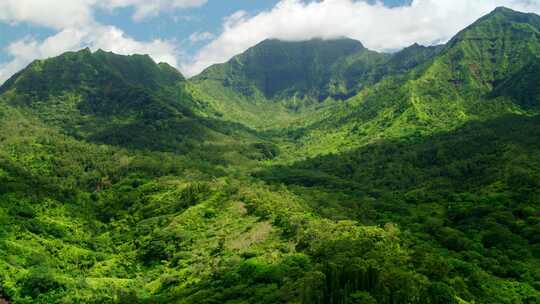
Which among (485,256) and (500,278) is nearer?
(500,278)

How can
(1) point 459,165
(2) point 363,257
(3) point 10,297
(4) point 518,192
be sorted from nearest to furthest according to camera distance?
(2) point 363,257 < (3) point 10,297 < (4) point 518,192 < (1) point 459,165

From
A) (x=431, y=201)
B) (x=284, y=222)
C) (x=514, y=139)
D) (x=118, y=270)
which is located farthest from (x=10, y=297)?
(x=514, y=139)

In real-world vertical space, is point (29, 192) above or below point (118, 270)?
above

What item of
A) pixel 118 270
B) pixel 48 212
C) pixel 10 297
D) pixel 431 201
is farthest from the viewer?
pixel 431 201

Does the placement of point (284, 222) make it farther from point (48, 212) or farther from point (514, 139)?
point (514, 139)

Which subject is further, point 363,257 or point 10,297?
point 10,297

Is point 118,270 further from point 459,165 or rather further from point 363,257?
point 459,165

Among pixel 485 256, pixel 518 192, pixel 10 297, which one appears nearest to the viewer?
pixel 10 297

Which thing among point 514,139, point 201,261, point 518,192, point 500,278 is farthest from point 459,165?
point 201,261

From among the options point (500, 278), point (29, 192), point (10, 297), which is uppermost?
point (29, 192)
